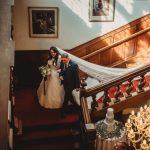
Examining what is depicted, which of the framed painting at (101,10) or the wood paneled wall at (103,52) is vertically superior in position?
the framed painting at (101,10)

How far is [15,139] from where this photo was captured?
22.4 feet

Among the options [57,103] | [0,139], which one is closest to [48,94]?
[57,103]

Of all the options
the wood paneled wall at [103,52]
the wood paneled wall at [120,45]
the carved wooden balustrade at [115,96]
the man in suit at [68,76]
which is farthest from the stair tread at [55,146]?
the wood paneled wall at [120,45]

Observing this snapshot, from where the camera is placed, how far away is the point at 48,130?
7395 millimetres

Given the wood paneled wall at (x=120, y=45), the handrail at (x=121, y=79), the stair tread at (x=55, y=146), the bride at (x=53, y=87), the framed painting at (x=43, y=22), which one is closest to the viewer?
the handrail at (x=121, y=79)

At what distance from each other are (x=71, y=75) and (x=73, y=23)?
8.12ft

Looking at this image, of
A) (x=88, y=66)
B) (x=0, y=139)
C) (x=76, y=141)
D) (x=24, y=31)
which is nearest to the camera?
(x=0, y=139)

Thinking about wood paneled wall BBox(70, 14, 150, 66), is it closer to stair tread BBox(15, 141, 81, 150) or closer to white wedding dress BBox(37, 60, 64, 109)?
white wedding dress BBox(37, 60, 64, 109)

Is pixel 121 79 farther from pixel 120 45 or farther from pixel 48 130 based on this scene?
pixel 120 45

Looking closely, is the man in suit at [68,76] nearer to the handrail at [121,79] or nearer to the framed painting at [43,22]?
the handrail at [121,79]

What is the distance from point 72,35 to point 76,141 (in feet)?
10.6

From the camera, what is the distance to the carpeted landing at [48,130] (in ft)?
23.4

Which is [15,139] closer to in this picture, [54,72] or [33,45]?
[54,72]

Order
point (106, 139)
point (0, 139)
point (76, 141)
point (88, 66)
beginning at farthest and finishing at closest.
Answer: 1. point (88, 66)
2. point (76, 141)
3. point (106, 139)
4. point (0, 139)
